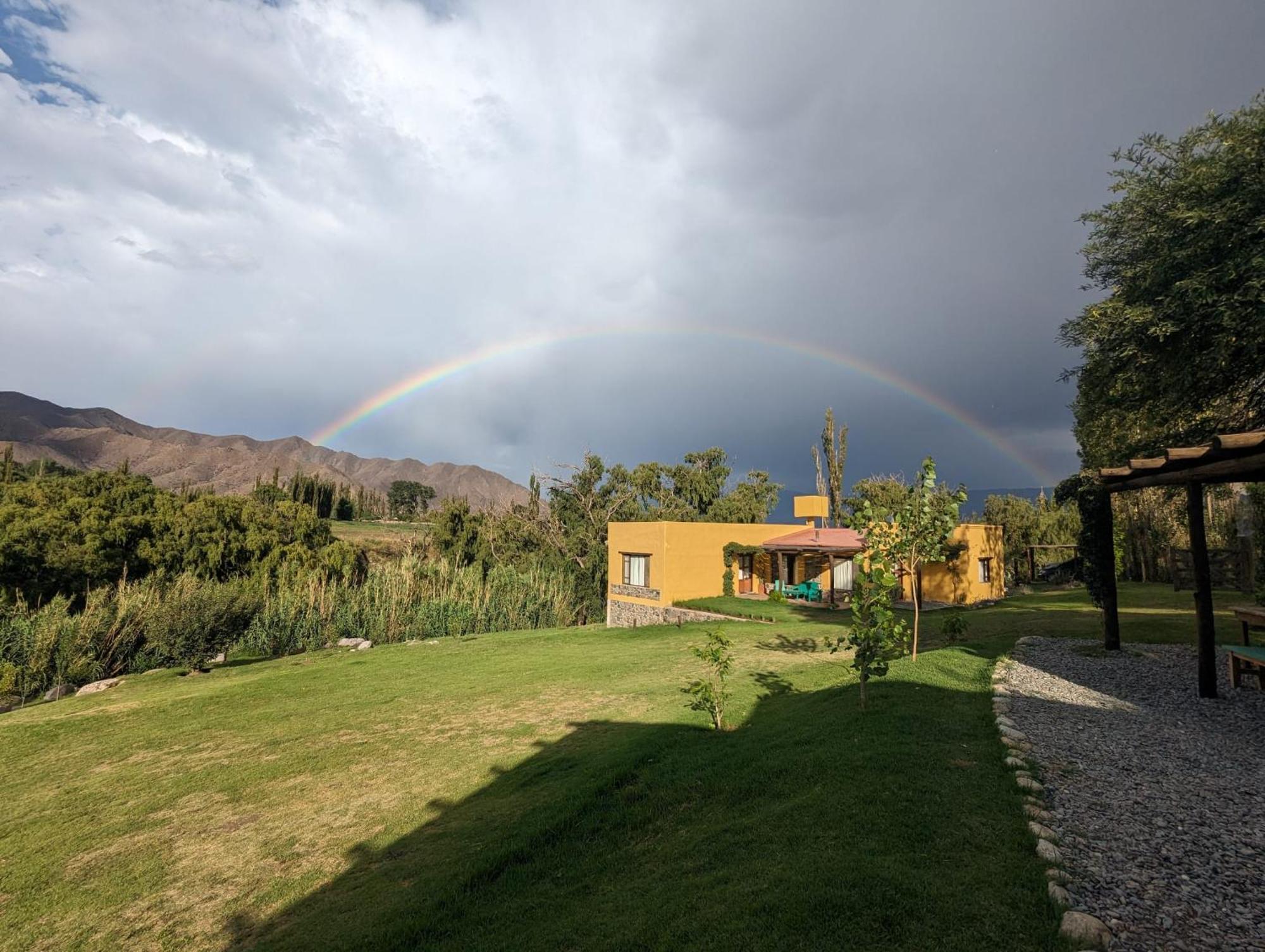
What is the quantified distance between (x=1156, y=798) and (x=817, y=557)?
19014 mm

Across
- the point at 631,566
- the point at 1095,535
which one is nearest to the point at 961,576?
the point at 1095,535

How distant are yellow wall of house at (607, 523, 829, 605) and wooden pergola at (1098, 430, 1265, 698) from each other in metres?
15.0

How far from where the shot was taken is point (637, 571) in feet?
76.4

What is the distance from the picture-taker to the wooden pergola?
5.11 m

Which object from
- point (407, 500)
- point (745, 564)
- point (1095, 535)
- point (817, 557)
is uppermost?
point (407, 500)

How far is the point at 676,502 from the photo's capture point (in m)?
35.5

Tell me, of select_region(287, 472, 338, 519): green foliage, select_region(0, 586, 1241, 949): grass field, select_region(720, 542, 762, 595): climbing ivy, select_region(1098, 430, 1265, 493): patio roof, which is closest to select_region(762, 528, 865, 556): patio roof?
select_region(720, 542, 762, 595): climbing ivy

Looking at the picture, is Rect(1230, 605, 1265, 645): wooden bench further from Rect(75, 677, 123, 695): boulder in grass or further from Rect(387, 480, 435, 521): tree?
Rect(387, 480, 435, 521): tree

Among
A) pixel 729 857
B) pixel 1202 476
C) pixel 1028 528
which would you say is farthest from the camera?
pixel 1028 528

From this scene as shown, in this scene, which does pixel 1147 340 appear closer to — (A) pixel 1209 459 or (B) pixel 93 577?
(A) pixel 1209 459

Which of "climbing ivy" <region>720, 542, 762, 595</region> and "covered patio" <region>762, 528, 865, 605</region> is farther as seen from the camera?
"climbing ivy" <region>720, 542, 762, 595</region>

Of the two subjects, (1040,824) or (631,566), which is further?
(631,566)

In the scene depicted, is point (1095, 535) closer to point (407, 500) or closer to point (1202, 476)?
point (1202, 476)

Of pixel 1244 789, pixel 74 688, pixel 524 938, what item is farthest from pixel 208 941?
pixel 74 688
